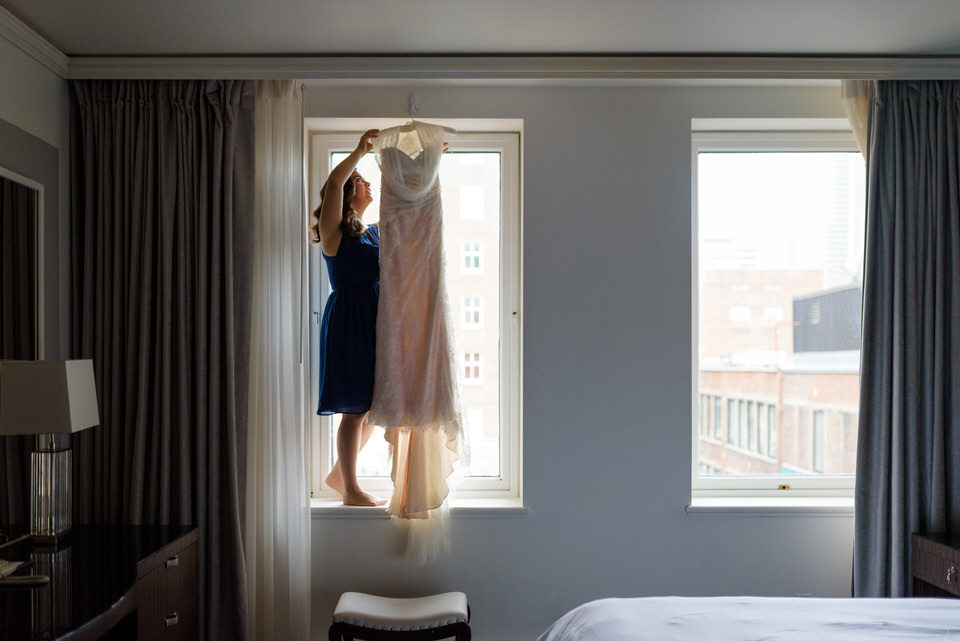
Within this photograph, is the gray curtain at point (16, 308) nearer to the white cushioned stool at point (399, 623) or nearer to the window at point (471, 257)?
the white cushioned stool at point (399, 623)

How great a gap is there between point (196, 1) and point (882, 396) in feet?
9.41

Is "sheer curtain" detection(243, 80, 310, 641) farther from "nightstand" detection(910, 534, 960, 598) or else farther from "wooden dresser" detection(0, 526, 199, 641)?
"nightstand" detection(910, 534, 960, 598)

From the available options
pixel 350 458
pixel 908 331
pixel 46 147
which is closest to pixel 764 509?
pixel 908 331

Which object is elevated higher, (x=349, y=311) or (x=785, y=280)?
(x=785, y=280)

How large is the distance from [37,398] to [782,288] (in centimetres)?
288

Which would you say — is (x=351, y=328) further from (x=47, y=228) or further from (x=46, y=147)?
(x=46, y=147)

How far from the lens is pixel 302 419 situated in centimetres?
275

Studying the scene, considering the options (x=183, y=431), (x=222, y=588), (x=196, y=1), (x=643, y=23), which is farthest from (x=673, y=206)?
(x=222, y=588)

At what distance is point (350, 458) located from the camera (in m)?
2.87

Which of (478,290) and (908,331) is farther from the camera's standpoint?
(478,290)

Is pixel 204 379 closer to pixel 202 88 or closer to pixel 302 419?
pixel 302 419

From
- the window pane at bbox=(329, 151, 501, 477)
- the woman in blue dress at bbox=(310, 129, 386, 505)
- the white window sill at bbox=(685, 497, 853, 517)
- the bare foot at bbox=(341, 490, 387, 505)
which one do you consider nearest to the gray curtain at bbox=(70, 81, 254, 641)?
the woman in blue dress at bbox=(310, 129, 386, 505)

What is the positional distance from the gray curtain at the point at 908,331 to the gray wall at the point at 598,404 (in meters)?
0.22

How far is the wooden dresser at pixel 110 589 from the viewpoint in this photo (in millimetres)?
1632
